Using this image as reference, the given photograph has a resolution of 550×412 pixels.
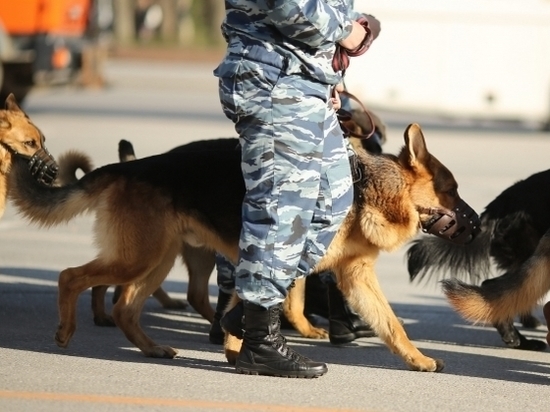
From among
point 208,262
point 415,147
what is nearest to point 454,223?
point 415,147

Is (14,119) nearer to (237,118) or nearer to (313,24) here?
(237,118)

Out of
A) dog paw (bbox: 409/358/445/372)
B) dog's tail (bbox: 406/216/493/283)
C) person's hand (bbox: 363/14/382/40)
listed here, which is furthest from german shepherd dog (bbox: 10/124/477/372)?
dog's tail (bbox: 406/216/493/283)

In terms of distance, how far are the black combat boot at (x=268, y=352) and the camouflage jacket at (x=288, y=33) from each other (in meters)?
1.15

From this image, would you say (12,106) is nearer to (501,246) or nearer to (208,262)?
(208,262)

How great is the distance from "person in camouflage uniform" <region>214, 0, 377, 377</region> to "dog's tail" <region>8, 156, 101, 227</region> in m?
1.05

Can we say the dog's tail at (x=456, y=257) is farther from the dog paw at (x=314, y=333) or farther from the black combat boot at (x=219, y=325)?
the black combat boot at (x=219, y=325)

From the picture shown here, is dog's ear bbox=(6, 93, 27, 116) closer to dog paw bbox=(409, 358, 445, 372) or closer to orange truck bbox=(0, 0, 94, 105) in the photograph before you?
dog paw bbox=(409, 358, 445, 372)

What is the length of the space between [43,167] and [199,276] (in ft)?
4.14

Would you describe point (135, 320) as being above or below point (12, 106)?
below

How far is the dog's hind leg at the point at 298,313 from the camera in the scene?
258 inches

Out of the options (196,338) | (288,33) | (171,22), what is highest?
(171,22)

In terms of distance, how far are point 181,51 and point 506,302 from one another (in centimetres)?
3660

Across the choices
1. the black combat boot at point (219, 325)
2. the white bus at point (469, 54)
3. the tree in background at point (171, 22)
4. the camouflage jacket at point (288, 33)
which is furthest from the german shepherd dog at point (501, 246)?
the tree in background at point (171, 22)

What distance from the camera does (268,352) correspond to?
5.34m
